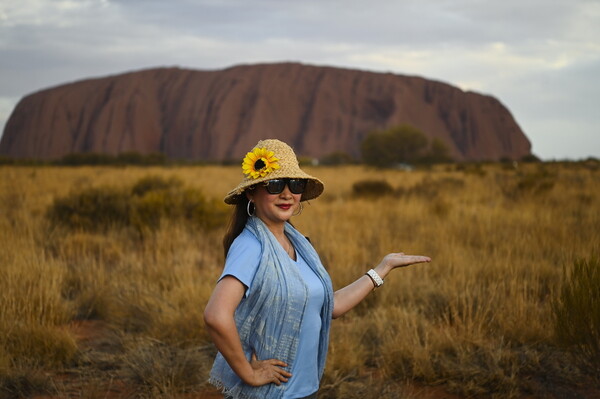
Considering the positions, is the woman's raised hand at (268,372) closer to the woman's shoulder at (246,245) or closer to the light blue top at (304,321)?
the light blue top at (304,321)

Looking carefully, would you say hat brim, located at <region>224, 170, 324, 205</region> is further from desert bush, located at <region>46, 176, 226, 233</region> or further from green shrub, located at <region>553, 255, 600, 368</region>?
desert bush, located at <region>46, 176, 226, 233</region>

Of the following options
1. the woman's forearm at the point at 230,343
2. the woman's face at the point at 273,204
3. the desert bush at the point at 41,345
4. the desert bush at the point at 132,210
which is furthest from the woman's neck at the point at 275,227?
the desert bush at the point at 132,210

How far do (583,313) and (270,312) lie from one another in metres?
2.56

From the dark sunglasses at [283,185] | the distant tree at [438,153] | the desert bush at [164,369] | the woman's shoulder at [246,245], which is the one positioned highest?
the distant tree at [438,153]

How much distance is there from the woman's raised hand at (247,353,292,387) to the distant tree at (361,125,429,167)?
43.4 meters

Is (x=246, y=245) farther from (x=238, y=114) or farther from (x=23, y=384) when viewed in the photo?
(x=238, y=114)

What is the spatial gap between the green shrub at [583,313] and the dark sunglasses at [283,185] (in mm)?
2322

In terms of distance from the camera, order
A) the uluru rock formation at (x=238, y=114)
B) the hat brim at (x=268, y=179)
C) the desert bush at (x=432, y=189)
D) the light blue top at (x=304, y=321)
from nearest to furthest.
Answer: the light blue top at (x=304, y=321), the hat brim at (x=268, y=179), the desert bush at (x=432, y=189), the uluru rock formation at (x=238, y=114)

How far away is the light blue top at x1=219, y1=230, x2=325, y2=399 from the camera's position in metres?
1.75

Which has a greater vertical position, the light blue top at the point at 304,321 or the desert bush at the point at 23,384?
the light blue top at the point at 304,321

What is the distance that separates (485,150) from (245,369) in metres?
92.4

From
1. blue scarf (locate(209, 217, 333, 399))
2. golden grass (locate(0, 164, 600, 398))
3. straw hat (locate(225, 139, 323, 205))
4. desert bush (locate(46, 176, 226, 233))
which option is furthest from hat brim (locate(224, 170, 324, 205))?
desert bush (locate(46, 176, 226, 233))

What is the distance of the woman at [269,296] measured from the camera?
5.51 feet

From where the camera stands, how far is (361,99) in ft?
286
